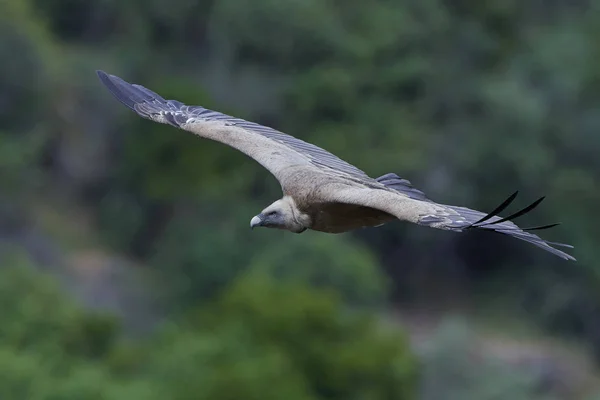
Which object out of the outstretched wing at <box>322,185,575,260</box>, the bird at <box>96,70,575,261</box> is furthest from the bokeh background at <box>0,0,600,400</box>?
the outstretched wing at <box>322,185,575,260</box>

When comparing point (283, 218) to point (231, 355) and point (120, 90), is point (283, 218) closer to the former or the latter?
point (120, 90)

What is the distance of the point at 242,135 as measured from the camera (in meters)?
18.0

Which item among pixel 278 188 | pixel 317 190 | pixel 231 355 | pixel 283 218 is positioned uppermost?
pixel 278 188

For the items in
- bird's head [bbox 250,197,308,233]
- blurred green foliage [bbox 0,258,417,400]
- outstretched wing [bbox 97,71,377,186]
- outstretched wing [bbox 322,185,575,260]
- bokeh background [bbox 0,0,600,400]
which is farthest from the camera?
bokeh background [bbox 0,0,600,400]

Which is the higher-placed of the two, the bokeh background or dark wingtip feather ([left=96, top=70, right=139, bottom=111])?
the bokeh background

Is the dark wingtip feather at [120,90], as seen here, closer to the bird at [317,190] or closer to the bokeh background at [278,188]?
the bird at [317,190]

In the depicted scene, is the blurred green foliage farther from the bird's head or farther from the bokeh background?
the bird's head

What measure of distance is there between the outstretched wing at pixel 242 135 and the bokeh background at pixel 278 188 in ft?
61.8

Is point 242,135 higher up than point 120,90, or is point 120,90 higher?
point 120,90

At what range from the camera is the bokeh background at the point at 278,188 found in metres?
42.6

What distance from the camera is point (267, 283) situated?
41.6 meters

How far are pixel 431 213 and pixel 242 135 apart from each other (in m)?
3.88

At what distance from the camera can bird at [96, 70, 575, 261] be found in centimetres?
1452

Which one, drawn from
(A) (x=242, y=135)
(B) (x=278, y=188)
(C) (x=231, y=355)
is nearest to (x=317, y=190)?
(A) (x=242, y=135)
